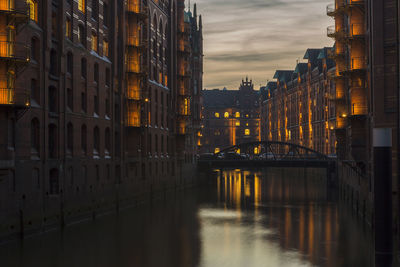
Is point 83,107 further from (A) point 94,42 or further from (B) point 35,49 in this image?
(B) point 35,49

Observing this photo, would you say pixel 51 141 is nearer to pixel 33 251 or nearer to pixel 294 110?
pixel 33 251

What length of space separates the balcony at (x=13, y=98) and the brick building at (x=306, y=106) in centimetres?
5125

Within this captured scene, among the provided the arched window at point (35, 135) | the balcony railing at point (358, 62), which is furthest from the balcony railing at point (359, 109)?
the arched window at point (35, 135)

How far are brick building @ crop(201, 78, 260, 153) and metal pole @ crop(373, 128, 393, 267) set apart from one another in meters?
169

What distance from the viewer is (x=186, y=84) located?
7725 centimetres

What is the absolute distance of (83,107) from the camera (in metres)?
46.2

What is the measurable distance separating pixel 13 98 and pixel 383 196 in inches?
901

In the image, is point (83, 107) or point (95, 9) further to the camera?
point (95, 9)

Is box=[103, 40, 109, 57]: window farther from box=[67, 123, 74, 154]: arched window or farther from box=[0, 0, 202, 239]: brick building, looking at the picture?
box=[67, 123, 74, 154]: arched window

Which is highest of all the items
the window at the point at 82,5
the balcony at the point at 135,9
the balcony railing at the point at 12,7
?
the balcony at the point at 135,9

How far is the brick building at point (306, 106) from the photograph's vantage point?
100688 mm

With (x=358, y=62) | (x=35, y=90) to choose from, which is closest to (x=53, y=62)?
(x=35, y=90)

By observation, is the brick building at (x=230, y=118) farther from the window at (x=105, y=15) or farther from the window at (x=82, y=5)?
the window at (x=82, y=5)

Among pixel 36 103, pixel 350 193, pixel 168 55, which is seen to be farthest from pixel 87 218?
pixel 168 55
